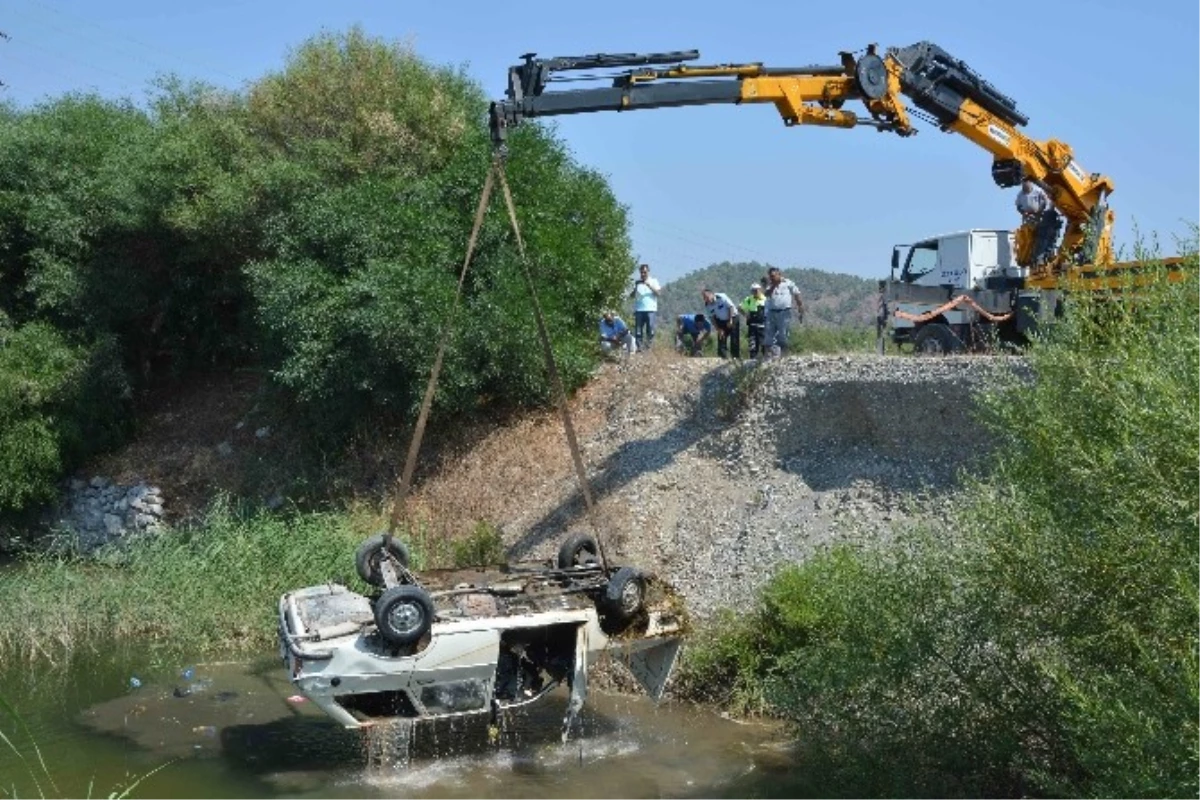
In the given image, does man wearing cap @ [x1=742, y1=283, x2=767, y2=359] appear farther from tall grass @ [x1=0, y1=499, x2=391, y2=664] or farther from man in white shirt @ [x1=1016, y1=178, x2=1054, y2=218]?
tall grass @ [x1=0, y1=499, x2=391, y2=664]

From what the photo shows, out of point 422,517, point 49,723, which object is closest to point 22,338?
point 422,517

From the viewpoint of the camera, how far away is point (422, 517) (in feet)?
69.6

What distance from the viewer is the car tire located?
1313 centimetres

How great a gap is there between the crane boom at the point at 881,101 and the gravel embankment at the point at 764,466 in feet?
11.1

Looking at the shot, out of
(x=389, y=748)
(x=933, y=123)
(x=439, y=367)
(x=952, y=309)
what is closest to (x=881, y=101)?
(x=933, y=123)

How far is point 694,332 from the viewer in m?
25.5

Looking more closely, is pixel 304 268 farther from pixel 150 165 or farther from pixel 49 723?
pixel 49 723

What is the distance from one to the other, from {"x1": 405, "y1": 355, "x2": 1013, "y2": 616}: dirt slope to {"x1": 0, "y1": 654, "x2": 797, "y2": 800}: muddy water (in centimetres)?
254

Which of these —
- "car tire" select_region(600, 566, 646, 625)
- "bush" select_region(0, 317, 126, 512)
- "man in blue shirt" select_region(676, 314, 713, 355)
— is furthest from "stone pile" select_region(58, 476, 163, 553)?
"car tire" select_region(600, 566, 646, 625)

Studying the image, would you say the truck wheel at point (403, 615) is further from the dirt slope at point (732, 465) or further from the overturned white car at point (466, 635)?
the dirt slope at point (732, 465)

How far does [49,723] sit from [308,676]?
14.6 ft

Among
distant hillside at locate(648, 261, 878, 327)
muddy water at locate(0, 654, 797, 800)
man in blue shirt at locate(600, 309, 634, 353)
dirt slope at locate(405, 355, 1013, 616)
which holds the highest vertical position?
distant hillside at locate(648, 261, 878, 327)

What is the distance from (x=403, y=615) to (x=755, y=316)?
42.0 feet

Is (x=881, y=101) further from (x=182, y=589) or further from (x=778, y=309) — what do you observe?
(x=182, y=589)
